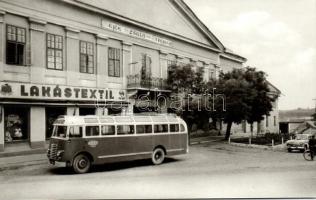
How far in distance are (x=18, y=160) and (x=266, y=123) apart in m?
21.5

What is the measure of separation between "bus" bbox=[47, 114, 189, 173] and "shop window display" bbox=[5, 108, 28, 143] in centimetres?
304

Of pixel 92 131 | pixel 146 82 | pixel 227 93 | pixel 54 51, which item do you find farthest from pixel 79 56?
pixel 227 93

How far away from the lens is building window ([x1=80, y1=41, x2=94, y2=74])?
752 inches

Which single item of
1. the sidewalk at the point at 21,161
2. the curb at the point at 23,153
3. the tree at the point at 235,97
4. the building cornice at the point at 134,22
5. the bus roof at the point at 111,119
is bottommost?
the sidewalk at the point at 21,161

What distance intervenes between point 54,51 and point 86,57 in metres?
2.23

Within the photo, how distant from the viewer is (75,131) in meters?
13.7

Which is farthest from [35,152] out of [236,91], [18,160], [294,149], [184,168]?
[294,149]

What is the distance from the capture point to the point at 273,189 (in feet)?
34.2

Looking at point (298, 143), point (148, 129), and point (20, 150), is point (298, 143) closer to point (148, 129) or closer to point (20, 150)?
point (148, 129)

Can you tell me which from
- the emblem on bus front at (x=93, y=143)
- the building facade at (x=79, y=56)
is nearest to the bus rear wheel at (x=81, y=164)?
the emblem on bus front at (x=93, y=143)

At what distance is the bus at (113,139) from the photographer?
13602mm

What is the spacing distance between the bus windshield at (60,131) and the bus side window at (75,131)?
0.77 ft

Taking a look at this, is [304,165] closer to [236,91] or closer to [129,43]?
[236,91]

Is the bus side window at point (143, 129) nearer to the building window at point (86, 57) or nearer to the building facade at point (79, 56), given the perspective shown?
the building facade at point (79, 56)
